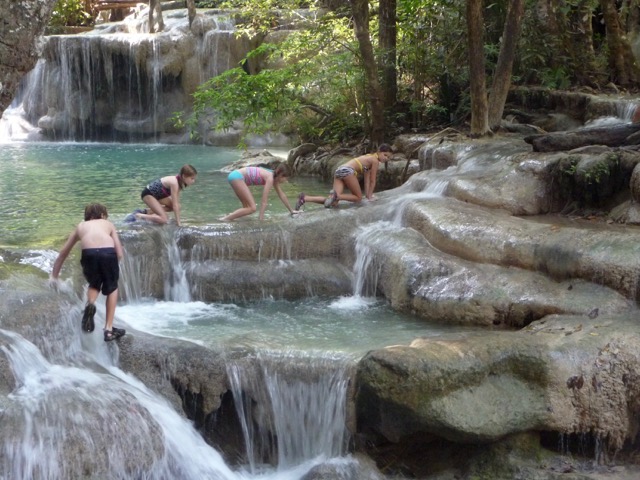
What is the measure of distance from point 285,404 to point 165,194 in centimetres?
448

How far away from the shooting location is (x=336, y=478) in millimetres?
6566

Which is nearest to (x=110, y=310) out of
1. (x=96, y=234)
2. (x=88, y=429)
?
(x=96, y=234)

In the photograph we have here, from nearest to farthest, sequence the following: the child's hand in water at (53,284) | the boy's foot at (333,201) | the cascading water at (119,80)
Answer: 1. the child's hand in water at (53,284)
2. the boy's foot at (333,201)
3. the cascading water at (119,80)

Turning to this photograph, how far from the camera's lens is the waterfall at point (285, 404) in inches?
279

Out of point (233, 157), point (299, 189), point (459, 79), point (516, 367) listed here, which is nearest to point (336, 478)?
point (516, 367)

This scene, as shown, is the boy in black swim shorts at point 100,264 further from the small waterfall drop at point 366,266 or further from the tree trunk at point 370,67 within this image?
the tree trunk at point 370,67

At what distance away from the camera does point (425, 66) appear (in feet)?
58.3

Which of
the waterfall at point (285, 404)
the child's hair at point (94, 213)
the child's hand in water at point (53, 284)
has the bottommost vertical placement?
the waterfall at point (285, 404)

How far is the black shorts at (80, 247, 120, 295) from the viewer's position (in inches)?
293

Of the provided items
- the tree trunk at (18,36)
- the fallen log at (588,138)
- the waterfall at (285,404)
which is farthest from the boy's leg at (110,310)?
the fallen log at (588,138)

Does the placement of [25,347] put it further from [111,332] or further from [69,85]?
[69,85]

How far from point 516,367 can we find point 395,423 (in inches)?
42.7

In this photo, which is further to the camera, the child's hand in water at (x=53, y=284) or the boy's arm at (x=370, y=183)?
the boy's arm at (x=370, y=183)

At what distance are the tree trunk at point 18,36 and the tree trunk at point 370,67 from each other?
8.67 metres
